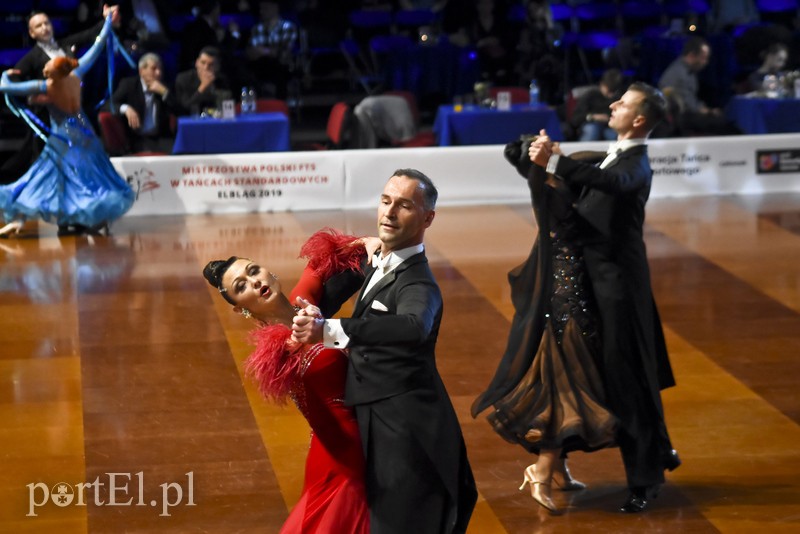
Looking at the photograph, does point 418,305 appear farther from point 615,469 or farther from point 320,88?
point 320,88

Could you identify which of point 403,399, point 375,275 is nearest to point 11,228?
point 375,275

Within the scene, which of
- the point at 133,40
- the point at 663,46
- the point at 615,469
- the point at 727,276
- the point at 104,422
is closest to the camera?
the point at 615,469

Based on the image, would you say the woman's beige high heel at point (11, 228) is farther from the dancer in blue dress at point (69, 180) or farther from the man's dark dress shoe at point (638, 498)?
the man's dark dress shoe at point (638, 498)

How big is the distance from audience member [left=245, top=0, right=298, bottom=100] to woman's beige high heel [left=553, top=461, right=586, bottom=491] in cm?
949

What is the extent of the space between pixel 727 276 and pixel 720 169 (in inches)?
141

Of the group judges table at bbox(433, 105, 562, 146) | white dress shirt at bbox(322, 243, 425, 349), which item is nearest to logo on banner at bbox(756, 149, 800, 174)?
judges table at bbox(433, 105, 562, 146)

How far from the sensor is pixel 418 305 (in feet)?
12.1

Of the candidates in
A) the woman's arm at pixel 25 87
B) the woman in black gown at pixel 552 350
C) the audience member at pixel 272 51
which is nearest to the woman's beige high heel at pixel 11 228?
the woman's arm at pixel 25 87

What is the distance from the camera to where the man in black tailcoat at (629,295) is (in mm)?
5426

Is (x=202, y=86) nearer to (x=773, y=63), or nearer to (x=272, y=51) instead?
(x=272, y=51)

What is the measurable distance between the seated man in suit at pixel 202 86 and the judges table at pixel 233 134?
0.29m

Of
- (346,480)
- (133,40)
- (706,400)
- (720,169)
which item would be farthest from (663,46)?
(346,480)

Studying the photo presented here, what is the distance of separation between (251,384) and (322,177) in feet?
17.6

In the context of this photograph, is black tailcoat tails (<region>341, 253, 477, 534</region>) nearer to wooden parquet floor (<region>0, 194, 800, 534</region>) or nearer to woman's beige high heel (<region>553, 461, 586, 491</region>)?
wooden parquet floor (<region>0, 194, 800, 534</region>)
